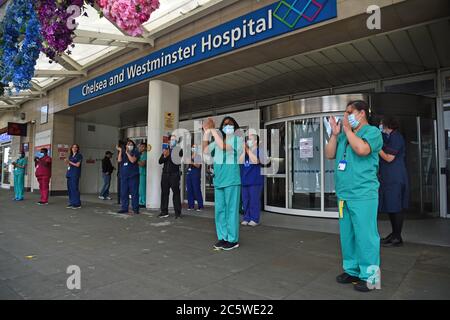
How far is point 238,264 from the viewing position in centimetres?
332

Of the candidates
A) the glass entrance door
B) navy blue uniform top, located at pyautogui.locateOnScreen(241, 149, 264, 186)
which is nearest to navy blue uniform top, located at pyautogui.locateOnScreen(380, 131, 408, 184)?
navy blue uniform top, located at pyautogui.locateOnScreen(241, 149, 264, 186)

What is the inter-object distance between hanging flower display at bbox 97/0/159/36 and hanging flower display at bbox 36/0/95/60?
175 millimetres

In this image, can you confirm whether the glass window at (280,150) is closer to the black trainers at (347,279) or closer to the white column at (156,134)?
the white column at (156,134)

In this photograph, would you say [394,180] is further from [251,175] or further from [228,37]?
[228,37]

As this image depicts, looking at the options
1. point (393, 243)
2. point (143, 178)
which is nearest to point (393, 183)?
point (393, 243)

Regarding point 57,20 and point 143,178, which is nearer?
point 57,20

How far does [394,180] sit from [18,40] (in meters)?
4.35

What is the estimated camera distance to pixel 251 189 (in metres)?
6.01

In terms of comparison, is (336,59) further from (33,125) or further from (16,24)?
(33,125)

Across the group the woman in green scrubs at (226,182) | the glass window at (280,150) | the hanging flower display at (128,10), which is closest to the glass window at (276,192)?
the glass window at (280,150)

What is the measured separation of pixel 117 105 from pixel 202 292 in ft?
31.7

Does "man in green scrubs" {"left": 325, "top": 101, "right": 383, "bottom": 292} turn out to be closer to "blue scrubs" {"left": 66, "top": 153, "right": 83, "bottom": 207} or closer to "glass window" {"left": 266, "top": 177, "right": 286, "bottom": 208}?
"glass window" {"left": 266, "top": 177, "right": 286, "bottom": 208}

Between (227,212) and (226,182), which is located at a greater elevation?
(226,182)

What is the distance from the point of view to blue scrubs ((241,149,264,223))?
5913mm
